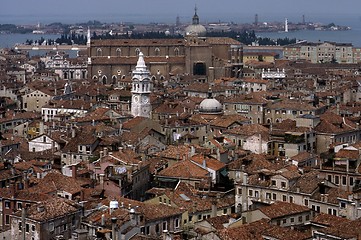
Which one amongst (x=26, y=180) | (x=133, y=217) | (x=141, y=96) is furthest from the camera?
(x=141, y=96)

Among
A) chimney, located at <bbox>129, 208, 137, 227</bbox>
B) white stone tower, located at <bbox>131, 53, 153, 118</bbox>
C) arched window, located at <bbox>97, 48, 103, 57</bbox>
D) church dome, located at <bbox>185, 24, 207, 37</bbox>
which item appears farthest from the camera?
church dome, located at <bbox>185, 24, 207, 37</bbox>

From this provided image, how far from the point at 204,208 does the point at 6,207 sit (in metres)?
4.13

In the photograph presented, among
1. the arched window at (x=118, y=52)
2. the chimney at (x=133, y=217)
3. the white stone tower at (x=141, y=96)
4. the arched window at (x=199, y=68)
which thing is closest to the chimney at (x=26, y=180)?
the chimney at (x=133, y=217)

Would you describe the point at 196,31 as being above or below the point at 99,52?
above

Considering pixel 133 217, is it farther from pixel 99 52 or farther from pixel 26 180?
pixel 99 52

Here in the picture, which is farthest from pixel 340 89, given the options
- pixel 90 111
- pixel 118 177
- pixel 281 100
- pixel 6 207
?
pixel 6 207

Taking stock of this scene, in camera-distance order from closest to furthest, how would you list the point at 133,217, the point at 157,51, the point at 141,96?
the point at 133,217 → the point at 141,96 → the point at 157,51

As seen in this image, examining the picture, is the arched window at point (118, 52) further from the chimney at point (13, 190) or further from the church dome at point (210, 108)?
the chimney at point (13, 190)

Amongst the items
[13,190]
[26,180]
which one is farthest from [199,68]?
[13,190]

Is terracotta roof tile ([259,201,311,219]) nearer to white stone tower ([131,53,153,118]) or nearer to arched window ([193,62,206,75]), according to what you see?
white stone tower ([131,53,153,118])

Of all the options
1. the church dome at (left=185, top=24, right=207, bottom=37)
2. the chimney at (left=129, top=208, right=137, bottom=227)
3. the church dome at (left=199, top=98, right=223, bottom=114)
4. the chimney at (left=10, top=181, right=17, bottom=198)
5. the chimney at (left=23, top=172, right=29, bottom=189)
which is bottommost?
the church dome at (left=199, top=98, right=223, bottom=114)

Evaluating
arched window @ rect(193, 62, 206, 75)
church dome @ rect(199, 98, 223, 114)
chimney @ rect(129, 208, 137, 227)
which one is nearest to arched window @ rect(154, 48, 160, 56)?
arched window @ rect(193, 62, 206, 75)

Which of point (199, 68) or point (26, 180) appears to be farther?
point (199, 68)

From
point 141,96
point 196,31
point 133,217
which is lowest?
point 141,96
